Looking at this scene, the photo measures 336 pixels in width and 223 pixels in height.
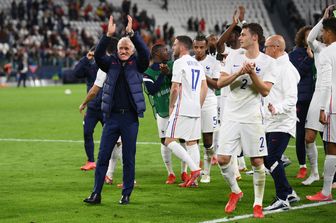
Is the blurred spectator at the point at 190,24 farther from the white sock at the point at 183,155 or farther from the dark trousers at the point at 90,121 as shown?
the white sock at the point at 183,155

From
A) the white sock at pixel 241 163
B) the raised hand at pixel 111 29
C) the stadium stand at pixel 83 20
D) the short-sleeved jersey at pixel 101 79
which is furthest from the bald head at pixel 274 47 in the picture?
the stadium stand at pixel 83 20

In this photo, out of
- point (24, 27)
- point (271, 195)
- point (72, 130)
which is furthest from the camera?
point (24, 27)

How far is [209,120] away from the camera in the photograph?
1217 centimetres

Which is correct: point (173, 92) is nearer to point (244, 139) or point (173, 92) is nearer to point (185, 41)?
point (185, 41)

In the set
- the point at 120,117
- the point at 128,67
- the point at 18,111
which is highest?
the point at 128,67

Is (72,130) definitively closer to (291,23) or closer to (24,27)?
(24,27)

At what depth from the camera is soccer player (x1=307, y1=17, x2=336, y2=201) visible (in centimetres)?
974

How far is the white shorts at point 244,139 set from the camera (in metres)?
8.95

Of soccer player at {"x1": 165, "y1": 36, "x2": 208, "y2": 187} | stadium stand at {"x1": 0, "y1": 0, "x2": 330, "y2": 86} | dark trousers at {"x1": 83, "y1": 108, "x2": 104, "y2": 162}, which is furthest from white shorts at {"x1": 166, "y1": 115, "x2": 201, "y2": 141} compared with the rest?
stadium stand at {"x1": 0, "y1": 0, "x2": 330, "y2": 86}

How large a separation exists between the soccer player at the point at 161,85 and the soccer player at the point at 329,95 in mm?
2476

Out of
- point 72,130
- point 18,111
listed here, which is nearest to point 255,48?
point 72,130

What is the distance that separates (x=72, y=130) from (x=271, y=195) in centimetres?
1081

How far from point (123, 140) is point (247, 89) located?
6.14 feet

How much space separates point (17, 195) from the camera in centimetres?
Answer: 1065
